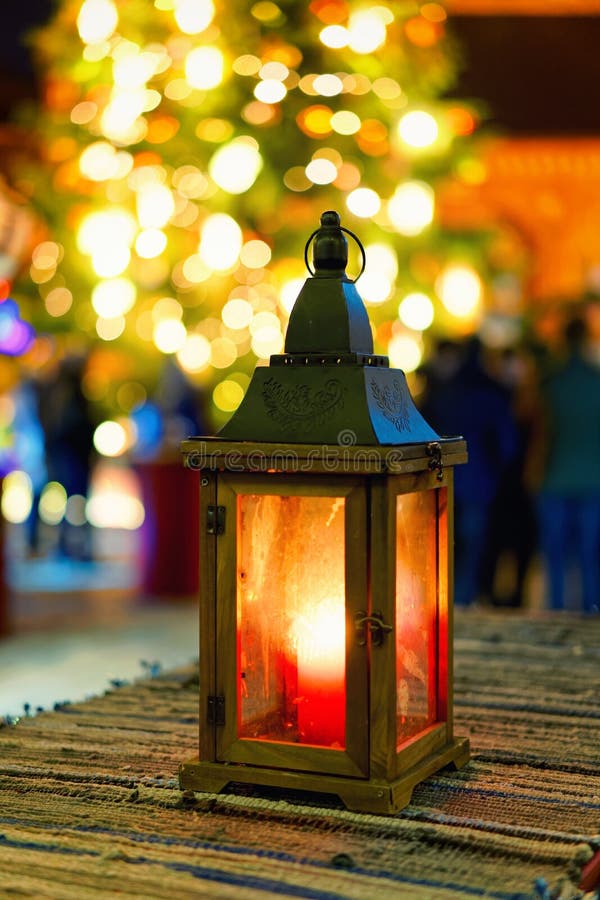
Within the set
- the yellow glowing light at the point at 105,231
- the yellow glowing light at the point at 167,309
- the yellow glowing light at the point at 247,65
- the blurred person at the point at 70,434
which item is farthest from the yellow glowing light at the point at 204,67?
the blurred person at the point at 70,434

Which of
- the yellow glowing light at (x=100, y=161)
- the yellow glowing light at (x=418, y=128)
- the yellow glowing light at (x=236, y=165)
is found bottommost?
the yellow glowing light at (x=236, y=165)

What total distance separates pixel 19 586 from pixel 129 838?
4487mm

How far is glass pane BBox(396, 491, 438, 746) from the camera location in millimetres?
2174

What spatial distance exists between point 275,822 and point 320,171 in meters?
3.47

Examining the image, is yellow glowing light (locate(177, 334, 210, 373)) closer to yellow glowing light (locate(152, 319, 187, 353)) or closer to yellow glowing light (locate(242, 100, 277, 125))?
yellow glowing light (locate(152, 319, 187, 353))

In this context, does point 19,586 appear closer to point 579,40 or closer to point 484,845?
point 484,845

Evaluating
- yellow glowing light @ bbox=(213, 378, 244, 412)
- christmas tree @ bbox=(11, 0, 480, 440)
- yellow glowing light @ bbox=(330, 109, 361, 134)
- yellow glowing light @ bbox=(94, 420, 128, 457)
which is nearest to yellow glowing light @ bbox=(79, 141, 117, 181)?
christmas tree @ bbox=(11, 0, 480, 440)

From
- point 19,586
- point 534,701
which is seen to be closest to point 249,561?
point 534,701

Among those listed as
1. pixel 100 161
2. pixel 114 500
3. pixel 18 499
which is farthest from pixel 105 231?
pixel 114 500

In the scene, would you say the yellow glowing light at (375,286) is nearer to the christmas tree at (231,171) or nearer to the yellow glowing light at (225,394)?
the christmas tree at (231,171)

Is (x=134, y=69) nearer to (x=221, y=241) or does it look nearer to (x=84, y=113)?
(x=84, y=113)

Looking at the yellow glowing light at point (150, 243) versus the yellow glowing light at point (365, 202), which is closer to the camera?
the yellow glowing light at point (365, 202)

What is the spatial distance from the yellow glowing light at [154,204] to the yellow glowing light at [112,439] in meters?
2.93

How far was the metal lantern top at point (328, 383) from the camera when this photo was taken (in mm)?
2141
